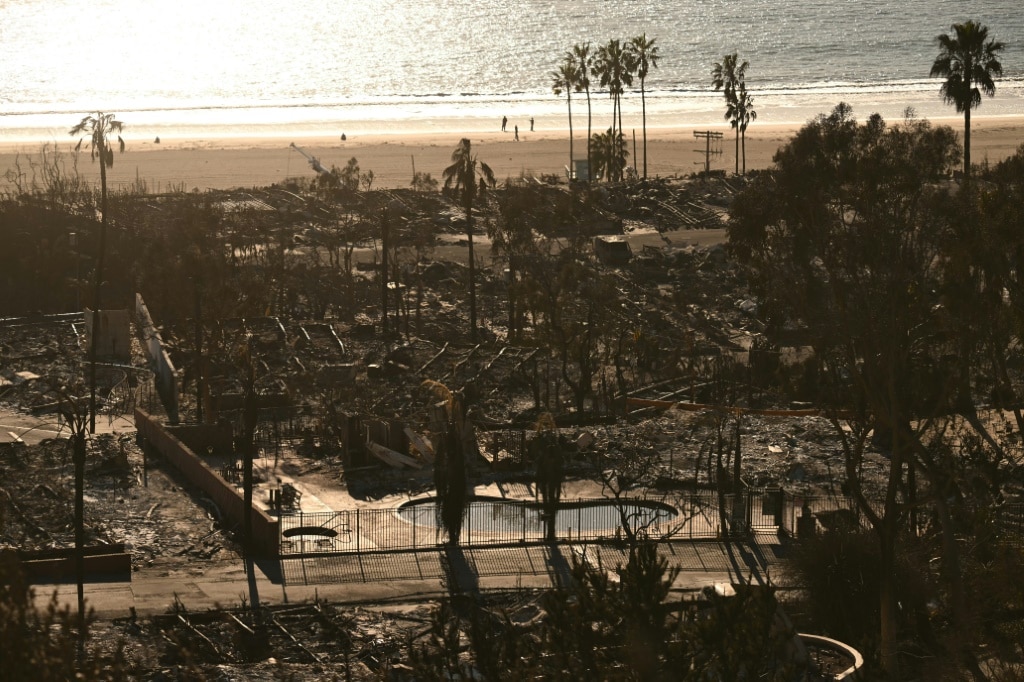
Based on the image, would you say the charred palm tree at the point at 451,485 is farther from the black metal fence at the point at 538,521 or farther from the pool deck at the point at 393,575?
the pool deck at the point at 393,575

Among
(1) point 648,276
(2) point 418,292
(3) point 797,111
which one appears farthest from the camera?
(3) point 797,111

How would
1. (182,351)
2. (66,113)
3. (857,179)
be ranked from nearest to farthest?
(857,179)
(182,351)
(66,113)

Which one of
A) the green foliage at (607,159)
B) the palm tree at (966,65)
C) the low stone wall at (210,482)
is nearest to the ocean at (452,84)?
the green foliage at (607,159)

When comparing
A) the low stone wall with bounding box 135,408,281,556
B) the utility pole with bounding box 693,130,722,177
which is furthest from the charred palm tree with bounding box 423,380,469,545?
the utility pole with bounding box 693,130,722,177

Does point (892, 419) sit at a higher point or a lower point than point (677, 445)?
higher

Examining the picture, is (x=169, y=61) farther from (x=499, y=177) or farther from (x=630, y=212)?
(x=630, y=212)

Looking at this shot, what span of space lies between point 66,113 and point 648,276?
301ft

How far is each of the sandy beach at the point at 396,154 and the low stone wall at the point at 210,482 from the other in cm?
4318

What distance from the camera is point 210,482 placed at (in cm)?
3562

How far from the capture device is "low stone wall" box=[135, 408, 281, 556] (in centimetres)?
3188

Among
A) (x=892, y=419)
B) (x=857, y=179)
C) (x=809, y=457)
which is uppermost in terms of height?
(x=857, y=179)

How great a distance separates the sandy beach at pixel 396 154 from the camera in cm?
8754

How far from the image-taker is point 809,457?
38031 millimetres

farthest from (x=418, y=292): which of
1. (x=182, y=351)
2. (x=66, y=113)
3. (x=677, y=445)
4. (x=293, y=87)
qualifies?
(x=293, y=87)
